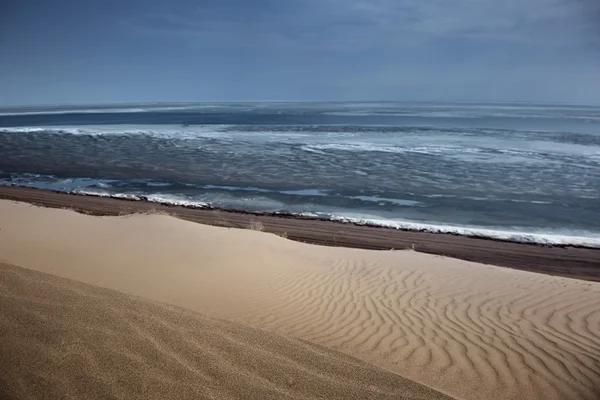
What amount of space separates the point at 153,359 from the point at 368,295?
192 inches

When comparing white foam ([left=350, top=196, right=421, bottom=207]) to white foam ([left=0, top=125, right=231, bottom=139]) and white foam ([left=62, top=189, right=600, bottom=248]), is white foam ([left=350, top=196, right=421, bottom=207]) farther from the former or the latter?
white foam ([left=0, top=125, right=231, bottom=139])

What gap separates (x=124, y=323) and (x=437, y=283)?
6088 millimetres

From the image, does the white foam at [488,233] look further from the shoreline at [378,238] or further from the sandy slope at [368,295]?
the sandy slope at [368,295]

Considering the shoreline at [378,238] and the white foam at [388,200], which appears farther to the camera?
the white foam at [388,200]

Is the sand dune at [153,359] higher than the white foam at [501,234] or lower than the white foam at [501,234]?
higher

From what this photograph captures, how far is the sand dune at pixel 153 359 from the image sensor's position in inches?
102

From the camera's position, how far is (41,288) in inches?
150

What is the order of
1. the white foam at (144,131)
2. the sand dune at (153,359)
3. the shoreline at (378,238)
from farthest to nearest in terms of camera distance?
the white foam at (144,131) < the shoreline at (378,238) < the sand dune at (153,359)

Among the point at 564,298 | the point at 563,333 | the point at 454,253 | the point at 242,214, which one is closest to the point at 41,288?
the point at 563,333

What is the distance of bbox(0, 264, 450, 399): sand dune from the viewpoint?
258 centimetres

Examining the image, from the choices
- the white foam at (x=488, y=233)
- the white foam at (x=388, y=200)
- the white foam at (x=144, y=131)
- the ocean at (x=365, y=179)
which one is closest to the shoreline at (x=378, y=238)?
the white foam at (x=488, y=233)

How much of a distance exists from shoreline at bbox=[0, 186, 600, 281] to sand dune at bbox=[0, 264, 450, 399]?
24.9ft

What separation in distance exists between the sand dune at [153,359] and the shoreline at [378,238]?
7.59 metres

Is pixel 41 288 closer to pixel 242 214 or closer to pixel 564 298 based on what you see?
pixel 564 298
